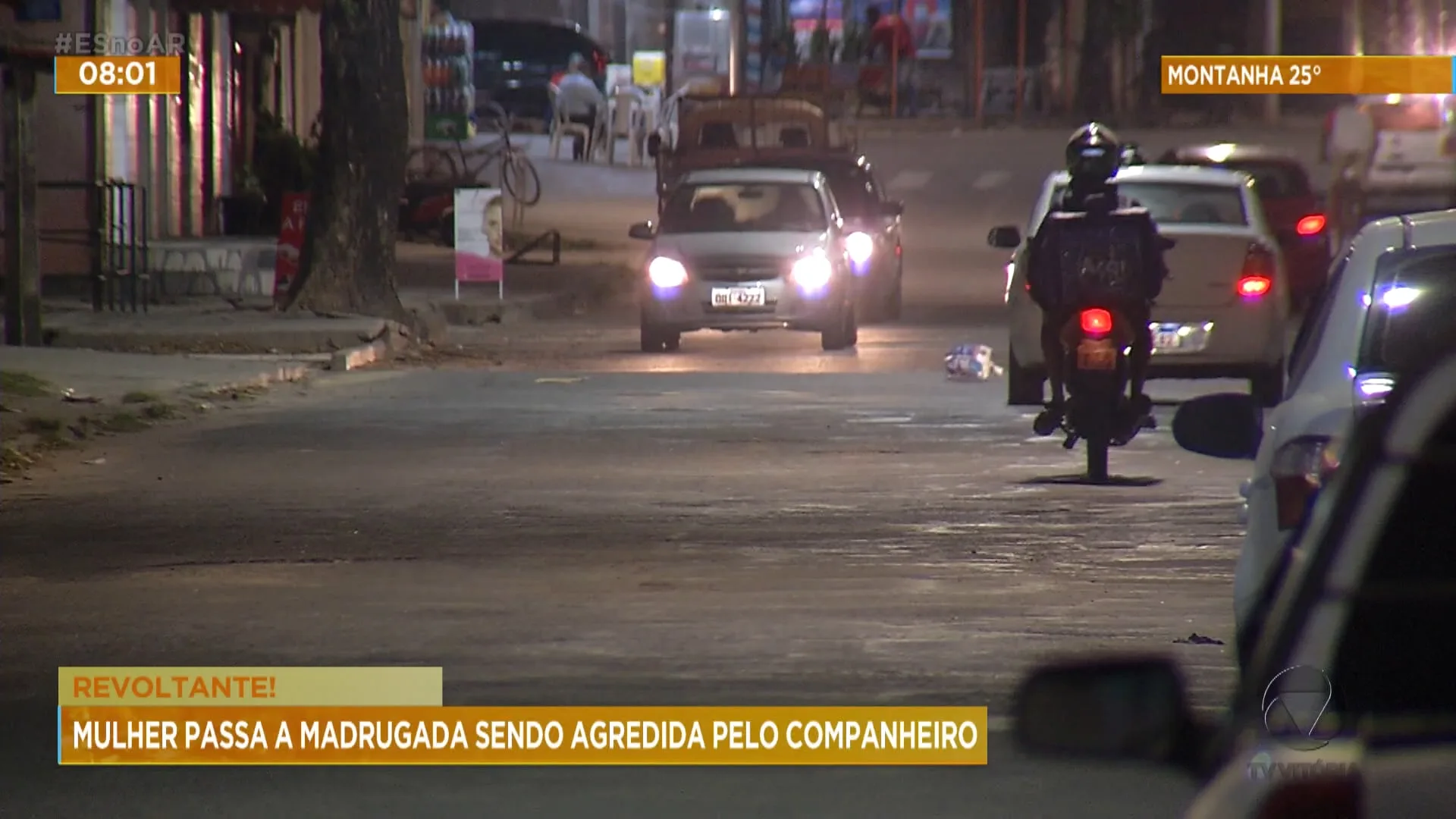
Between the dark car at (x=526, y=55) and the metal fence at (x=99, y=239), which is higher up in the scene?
the dark car at (x=526, y=55)

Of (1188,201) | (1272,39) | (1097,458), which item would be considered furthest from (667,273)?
(1272,39)

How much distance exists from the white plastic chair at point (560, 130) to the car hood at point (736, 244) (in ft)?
96.7

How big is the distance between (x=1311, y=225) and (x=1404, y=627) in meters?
23.9

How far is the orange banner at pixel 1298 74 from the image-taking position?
1818 inches

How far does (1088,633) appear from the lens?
378 inches

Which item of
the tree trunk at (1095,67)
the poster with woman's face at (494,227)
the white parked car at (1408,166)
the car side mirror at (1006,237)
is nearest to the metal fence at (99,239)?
the poster with woman's face at (494,227)

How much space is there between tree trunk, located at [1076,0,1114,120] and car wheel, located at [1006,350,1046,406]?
41.3 metres

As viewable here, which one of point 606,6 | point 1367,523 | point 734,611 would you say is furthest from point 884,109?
point 1367,523

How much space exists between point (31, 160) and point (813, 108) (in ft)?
51.4

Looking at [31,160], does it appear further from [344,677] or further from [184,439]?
[344,677]

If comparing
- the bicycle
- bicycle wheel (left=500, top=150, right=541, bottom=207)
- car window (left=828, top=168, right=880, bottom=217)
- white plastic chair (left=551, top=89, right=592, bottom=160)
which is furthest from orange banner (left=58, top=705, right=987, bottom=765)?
white plastic chair (left=551, top=89, right=592, bottom=160)

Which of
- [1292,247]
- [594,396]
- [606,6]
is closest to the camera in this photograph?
[594,396]

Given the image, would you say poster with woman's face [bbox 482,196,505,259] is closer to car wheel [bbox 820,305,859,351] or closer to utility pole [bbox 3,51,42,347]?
car wheel [bbox 820,305,859,351]

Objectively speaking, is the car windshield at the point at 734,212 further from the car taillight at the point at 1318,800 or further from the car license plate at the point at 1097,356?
the car taillight at the point at 1318,800
